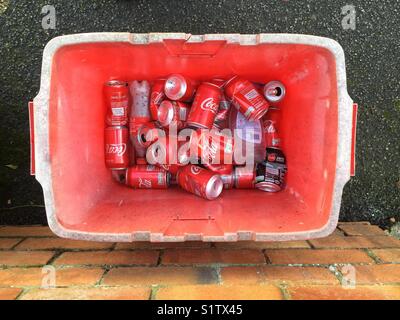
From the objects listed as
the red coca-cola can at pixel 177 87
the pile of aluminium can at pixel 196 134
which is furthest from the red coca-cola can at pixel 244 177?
the red coca-cola can at pixel 177 87

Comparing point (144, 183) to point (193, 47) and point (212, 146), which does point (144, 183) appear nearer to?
point (212, 146)

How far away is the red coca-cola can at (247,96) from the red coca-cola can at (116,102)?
35cm

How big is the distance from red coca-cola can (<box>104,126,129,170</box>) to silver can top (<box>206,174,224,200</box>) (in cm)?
32

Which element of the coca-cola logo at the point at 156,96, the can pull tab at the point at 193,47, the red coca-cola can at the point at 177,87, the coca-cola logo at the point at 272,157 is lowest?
the coca-cola logo at the point at 272,157

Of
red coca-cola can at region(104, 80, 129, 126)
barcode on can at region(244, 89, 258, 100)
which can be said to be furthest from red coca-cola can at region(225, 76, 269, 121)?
red coca-cola can at region(104, 80, 129, 126)

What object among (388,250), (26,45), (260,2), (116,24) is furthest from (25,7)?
(388,250)

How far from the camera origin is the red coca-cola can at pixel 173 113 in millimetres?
1354

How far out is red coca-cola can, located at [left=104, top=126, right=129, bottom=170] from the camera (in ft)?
4.46

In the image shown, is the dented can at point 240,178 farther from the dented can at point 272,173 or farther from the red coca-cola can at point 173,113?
the red coca-cola can at point 173,113

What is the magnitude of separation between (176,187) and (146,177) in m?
0.12

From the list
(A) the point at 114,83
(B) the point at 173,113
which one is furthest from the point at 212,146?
(A) the point at 114,83

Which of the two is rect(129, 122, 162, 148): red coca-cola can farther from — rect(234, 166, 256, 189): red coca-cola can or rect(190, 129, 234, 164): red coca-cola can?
rect(234, 166, 256, 189): red coca-cola can

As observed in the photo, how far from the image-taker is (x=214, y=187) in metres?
1.29

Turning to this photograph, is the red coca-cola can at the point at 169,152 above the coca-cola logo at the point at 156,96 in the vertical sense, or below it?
below
